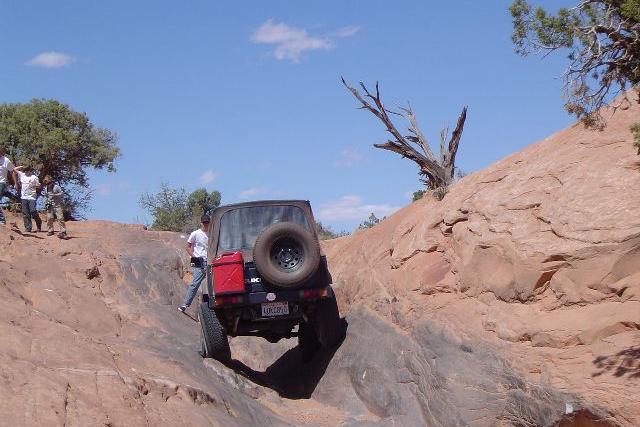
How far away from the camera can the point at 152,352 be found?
8773 millimetres

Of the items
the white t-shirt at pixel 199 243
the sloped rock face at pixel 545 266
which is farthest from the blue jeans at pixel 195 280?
the sloped rock face at pixel 545 266

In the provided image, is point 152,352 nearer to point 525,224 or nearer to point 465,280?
point 465,280

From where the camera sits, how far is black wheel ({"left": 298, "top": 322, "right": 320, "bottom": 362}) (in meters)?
11.3

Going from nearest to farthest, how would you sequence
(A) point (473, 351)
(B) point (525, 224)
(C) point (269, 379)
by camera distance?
1. (A) point (473, 351)
2. (B) point (525, 224)
3. (C) point (269, 379)

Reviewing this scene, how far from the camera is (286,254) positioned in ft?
31.7

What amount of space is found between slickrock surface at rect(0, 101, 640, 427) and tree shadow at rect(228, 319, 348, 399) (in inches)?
2.0

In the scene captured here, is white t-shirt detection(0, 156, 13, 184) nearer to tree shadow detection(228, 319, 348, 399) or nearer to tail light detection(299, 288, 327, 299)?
tree shadow detection(228, 319, 348, 399)

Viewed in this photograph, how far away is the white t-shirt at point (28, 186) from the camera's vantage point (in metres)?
13.6

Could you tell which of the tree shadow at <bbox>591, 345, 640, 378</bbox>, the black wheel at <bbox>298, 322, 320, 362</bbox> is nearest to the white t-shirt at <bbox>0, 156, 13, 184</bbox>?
the black wheel at <bbox>298, 322, 320, 362</bbox>

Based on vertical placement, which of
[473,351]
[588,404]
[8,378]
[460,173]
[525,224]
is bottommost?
[588,404]

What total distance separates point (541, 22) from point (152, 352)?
18.6ft

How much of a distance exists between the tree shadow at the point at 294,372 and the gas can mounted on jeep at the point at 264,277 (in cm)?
34

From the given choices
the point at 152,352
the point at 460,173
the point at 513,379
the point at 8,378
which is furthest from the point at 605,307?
the point at 460,173

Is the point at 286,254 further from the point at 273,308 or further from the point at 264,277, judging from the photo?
the point at 273,308
